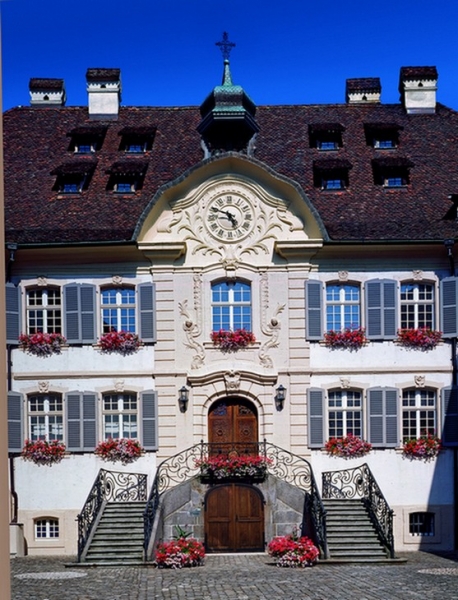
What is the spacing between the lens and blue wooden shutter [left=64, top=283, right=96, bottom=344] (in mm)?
23297

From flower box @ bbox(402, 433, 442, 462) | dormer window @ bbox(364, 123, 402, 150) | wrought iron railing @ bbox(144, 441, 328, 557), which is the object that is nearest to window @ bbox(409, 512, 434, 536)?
flower box @ bbox(402, 433, 442, 462)

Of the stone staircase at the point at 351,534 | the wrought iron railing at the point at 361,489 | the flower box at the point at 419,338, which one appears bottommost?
the stone staircase at the point at 351,534

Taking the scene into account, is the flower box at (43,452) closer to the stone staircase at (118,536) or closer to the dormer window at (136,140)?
the stone staircase at (118,536)

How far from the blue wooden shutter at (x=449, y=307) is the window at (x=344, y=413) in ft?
7.45

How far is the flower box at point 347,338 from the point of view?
23.2 metres

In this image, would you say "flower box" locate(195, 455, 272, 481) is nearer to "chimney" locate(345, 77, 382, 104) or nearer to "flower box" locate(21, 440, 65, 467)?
"flower box" locate(21, 440, 65, 467)

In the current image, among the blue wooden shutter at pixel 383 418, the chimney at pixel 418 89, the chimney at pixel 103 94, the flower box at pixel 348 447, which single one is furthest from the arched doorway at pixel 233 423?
the chimney at pixel 418 89

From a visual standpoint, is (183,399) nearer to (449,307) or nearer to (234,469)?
(234,469)

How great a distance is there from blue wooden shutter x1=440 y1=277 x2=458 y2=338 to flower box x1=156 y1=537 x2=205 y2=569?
23.6ft

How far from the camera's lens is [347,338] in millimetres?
23203

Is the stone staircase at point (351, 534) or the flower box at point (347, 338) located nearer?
the stone staircase at point (351, 534)

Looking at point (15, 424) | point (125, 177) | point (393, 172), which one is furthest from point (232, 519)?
point (393, 172)

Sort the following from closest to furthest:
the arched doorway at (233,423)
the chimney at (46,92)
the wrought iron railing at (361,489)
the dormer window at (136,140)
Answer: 1. the wrought iron railing at (361,489)
2. the arched doorway at (233,423)
3. the dormer window at (136,140)
4. the chimney at (46,92)

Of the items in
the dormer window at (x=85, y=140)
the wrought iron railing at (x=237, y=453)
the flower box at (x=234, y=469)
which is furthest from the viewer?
the dormer window at (x=85, y=140)
